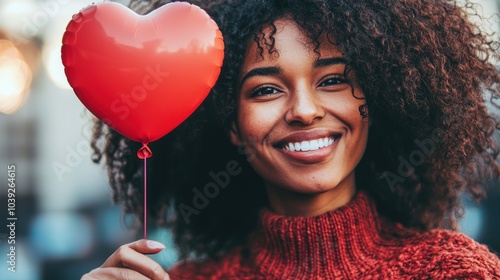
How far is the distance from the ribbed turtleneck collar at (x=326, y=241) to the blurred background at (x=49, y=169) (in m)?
2.58

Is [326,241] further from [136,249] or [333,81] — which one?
[136,249]

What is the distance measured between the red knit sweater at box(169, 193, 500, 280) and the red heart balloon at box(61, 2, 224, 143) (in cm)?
61

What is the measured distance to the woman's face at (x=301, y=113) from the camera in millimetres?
2285

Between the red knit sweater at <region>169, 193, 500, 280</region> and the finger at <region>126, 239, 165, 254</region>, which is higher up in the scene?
the finger at <region>126, 239, 165, 254</region>

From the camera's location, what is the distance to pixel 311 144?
2.30 meters

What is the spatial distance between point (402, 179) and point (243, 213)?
650mm

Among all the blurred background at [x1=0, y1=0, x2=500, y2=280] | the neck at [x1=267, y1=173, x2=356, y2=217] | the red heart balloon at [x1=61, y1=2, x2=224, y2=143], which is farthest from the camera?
the blurred background at [x1=0, y1=0, x2=500, y2=280]

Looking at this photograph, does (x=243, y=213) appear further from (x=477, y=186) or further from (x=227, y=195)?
(x=477, y=186)

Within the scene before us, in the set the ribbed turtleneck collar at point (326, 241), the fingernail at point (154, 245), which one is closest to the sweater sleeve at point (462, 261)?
the ribbed turtleneck collar at point (326, 241)

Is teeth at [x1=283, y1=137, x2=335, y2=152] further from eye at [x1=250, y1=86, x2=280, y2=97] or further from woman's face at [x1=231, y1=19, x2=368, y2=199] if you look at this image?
eye at [x1=250, y1=86, x2=280, y2=97]

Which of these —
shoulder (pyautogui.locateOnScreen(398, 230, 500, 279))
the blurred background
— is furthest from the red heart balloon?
the blurred background

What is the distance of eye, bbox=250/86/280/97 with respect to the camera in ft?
7.72

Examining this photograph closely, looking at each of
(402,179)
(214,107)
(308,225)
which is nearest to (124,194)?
(214,107)

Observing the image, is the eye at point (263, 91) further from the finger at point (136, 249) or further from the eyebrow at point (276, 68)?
the finger at point (136, 249)
